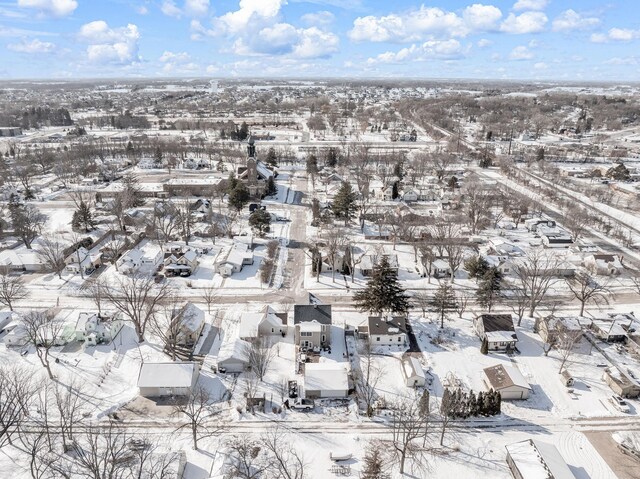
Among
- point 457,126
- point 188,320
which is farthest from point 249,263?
point 457,126

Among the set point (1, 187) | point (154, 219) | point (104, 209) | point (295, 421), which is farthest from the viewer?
point (1, 187)

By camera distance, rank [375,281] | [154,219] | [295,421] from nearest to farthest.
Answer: [295,421] → [375,281] → [154,219]

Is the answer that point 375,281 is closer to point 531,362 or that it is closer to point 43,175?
point 531,362

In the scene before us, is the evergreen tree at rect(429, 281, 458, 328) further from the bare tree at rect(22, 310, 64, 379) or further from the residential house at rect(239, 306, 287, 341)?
the bare tree at rect(22, 310, 64, 379)

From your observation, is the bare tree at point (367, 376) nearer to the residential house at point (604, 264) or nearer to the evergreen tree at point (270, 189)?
the residential house at point (604, 264)

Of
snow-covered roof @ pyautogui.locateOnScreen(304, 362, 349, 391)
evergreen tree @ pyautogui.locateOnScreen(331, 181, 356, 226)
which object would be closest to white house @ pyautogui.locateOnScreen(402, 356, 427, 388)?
snow-covered roof @ pyautogui.locateOnScreen(304, 362, 349, 391)

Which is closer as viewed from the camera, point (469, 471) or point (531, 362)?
point (469, 471)

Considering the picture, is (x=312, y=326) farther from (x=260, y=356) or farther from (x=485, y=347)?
A: (x=485, y=347)
